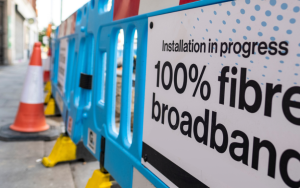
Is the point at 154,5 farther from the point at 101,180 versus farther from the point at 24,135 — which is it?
the point at 24,135

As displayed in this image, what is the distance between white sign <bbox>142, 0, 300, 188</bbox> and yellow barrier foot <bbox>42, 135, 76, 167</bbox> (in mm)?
2075

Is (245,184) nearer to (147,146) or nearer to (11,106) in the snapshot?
(147,146)

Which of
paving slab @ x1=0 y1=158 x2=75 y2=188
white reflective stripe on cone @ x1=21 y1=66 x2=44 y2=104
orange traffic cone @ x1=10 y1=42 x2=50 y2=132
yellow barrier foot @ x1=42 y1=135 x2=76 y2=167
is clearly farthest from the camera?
white reflective stripe on cone @ x1=21 y1=66 x2=44 y2=104

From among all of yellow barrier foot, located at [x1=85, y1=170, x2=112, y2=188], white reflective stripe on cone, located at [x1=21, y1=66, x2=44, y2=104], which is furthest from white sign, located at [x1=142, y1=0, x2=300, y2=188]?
white reflective stripe on cone, located at [x1=21, y1=66, x2=44, y2=104]

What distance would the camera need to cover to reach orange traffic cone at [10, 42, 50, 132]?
4.23 metres

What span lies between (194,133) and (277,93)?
1.30ft

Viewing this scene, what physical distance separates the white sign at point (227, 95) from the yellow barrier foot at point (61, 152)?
6.81 ft

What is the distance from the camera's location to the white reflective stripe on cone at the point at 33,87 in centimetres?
435

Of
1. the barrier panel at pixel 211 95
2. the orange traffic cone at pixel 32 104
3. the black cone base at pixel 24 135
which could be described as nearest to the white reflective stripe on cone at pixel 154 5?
the barrier panel at pixel 211 95

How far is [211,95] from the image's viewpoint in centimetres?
105

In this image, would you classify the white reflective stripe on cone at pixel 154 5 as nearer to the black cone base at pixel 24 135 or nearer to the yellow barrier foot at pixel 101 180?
the yellow barrier foot at pixel 101 180

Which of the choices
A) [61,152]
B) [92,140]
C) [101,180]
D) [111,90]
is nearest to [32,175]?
[61,152]

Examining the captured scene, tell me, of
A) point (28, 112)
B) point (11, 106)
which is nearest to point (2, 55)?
point (11, 106)

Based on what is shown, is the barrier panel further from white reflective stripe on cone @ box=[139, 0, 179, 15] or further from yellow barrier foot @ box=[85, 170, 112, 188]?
yellow barrier foot @ box=[85, 170, 112, 188]
